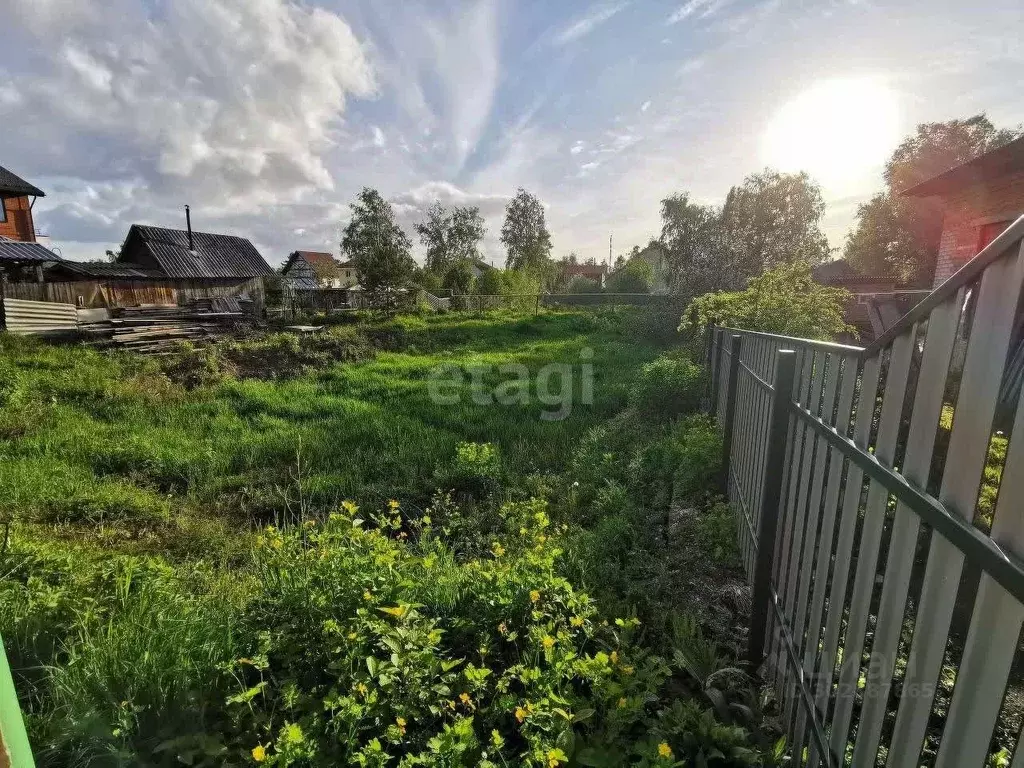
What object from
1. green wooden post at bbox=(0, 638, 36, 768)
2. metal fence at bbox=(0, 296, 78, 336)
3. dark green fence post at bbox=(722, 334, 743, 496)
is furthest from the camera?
metal fence at bbox=(0, 296, 78, 336)

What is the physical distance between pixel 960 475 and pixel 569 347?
1478cm

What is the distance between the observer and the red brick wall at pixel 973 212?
6973mm

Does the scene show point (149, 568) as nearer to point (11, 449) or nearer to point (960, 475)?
point (960, 475)

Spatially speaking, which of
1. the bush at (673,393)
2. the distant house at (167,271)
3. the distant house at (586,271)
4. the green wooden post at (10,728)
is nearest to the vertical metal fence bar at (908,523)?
the green wooden post at (10,728)

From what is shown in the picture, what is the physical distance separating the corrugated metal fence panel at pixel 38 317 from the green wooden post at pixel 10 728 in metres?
17.1

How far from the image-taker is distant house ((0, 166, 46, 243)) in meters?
18.4

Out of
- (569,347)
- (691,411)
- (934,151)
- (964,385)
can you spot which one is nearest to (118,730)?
(964,385)

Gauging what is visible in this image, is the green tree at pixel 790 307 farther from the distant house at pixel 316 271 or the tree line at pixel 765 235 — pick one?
the distant house at pixel 316 271

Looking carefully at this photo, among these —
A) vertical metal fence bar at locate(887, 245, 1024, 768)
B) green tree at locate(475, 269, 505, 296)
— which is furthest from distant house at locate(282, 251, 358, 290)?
vertical metal fence bar at locate(887, 245, 1024, 768)

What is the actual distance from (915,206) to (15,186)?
4022 cm

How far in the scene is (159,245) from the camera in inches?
856

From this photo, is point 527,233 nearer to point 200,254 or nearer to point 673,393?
point 200,254

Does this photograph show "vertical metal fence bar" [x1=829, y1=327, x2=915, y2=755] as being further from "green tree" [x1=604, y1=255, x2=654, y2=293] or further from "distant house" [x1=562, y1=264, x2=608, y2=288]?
"distant house" [x1=562, y1=264, x2=608, y2=288]

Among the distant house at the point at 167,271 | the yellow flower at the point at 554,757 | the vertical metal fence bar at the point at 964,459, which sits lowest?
the yellow flower at the point at 554,757
